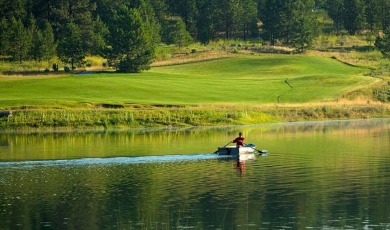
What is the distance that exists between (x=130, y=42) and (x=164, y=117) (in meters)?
39.9

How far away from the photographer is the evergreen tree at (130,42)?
131 metres

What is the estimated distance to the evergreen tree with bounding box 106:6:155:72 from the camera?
131 metres

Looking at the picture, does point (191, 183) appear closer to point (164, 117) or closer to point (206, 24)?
point (164, 117)

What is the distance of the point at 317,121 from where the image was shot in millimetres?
99375

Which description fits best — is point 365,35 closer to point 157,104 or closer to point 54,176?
point 157,104

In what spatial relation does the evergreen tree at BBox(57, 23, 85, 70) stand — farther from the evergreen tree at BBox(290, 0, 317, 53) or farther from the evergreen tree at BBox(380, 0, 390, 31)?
the evergreen tree at BBox(380, 0, 390, 31)

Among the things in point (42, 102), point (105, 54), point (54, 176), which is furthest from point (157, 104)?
point (54, 176)

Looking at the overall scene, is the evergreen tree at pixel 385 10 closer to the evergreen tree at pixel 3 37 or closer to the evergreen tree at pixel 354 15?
the evergreen tree at pixel 354 15

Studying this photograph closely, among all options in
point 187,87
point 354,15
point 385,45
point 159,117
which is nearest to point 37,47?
point 187,87

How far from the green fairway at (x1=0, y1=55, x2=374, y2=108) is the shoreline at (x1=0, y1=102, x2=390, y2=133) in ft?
12.5

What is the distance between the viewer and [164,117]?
92.7 metres

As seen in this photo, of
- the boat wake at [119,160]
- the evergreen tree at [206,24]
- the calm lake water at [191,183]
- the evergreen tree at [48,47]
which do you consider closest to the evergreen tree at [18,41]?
the evergreen tree at [48,47]

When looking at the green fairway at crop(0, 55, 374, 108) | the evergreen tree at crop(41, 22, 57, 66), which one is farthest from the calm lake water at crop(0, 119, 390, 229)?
the evergreen tree at crop(41, 22, 57, 66)

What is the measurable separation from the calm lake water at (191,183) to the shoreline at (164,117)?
366 inches
